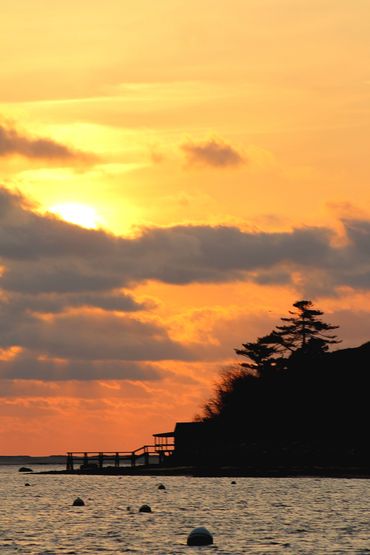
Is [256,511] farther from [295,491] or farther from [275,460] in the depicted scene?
[275,460]

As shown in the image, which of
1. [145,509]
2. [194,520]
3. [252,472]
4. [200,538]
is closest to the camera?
[200,538]

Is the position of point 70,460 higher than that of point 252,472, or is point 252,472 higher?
point 70,460

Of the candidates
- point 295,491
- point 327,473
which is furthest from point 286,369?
point 295,491

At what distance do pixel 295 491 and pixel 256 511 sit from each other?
2559 centimetres

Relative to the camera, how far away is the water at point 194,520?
60.5 meters

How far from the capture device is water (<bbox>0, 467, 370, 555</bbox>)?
60531 millimetres

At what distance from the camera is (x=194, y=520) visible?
78812 millimetres

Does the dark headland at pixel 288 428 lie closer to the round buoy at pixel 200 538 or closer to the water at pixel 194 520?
the water at pixel 194 520

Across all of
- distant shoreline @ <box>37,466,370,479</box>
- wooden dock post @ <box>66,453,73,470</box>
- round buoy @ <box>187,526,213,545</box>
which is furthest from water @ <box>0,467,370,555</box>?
wooden dock post @ <box>66,453,73,470</box>

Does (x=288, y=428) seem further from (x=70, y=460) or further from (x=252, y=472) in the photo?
(x=70, y=460)

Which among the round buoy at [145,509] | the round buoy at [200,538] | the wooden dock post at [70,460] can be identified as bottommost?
the round buoy at [200,538]

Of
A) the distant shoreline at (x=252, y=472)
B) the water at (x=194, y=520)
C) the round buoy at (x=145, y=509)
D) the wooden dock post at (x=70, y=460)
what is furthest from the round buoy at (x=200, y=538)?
the wooden dock post at (x=70, y=460)

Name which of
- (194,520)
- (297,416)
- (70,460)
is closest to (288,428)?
(297,416)

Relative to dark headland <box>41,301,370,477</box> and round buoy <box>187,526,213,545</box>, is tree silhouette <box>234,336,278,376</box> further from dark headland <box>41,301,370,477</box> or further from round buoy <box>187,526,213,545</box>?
round buoy <box>187,526,213,545</box>
